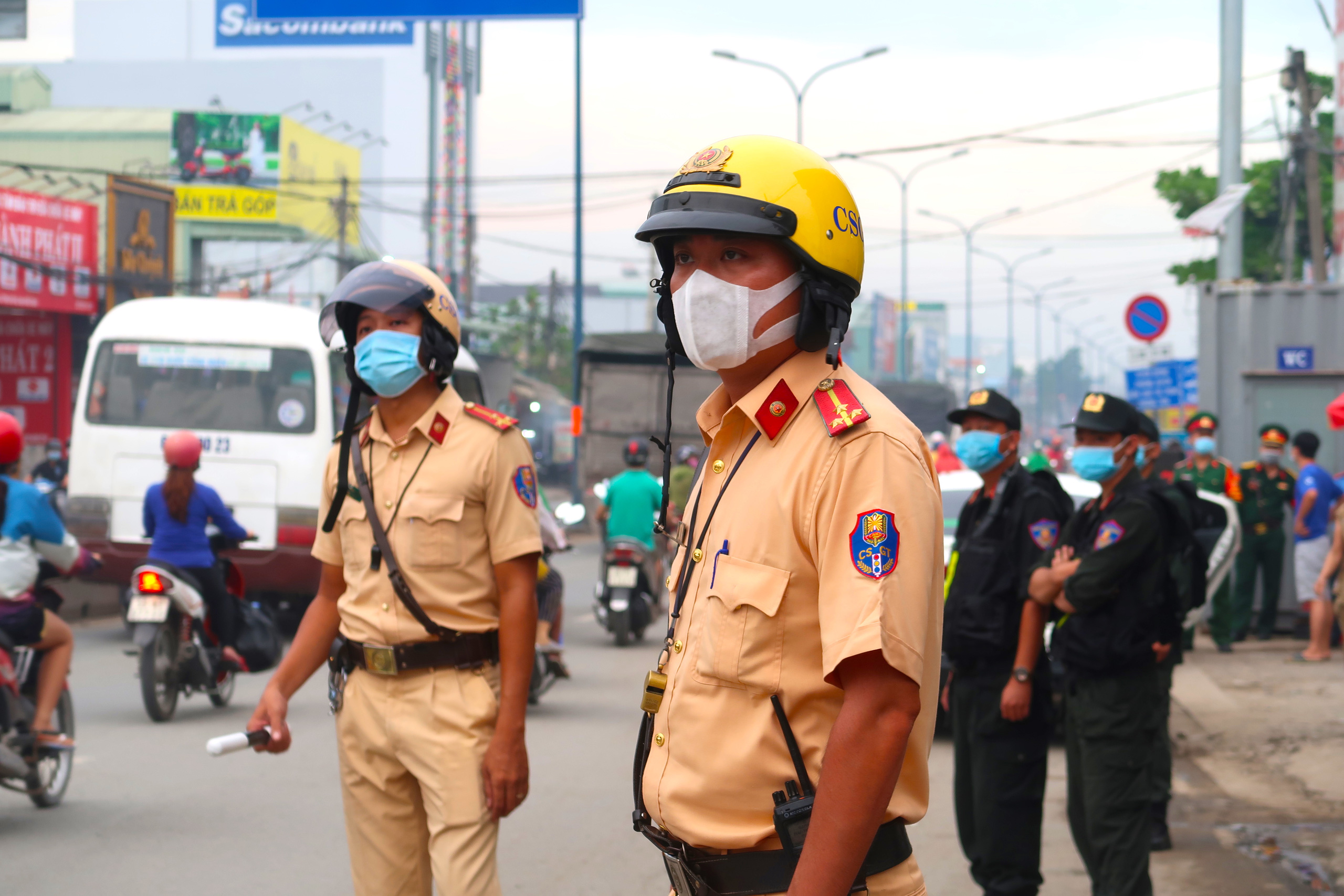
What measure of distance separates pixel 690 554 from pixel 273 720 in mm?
1771

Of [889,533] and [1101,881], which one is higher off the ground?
[889,533]

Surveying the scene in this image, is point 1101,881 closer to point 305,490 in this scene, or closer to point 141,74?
point 305,490

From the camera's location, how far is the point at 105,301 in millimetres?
32844

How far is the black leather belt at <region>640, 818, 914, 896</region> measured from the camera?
6.48ft

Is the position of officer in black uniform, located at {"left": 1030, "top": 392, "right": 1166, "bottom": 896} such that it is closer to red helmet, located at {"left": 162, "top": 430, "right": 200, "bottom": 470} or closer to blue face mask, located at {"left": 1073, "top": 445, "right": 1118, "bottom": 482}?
blue face mask, located at {"left": 1073, "top": 445, "right": 1118, "bottom": 482}

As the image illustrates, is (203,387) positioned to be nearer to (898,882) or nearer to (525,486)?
(525,486)

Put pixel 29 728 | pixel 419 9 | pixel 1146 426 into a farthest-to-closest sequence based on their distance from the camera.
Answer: pixel 419 9
pixel 29 728
pixel 1146 426

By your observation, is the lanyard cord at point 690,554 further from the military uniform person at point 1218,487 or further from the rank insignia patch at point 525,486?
the military uniform person at point 1218,487

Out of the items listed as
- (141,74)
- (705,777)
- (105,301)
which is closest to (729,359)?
(705,777)

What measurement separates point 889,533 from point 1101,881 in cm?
326

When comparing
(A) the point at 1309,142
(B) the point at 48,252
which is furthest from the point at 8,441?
(B) the point at 48,252

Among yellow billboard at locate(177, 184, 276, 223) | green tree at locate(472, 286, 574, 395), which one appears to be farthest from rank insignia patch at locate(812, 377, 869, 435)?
green tree at locate(472, 286, 574, 395)

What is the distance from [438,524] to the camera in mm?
3410

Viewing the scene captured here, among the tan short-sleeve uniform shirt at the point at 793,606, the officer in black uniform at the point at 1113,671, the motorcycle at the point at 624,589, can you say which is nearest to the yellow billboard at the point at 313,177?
the motorcycle at the point at 624,589
